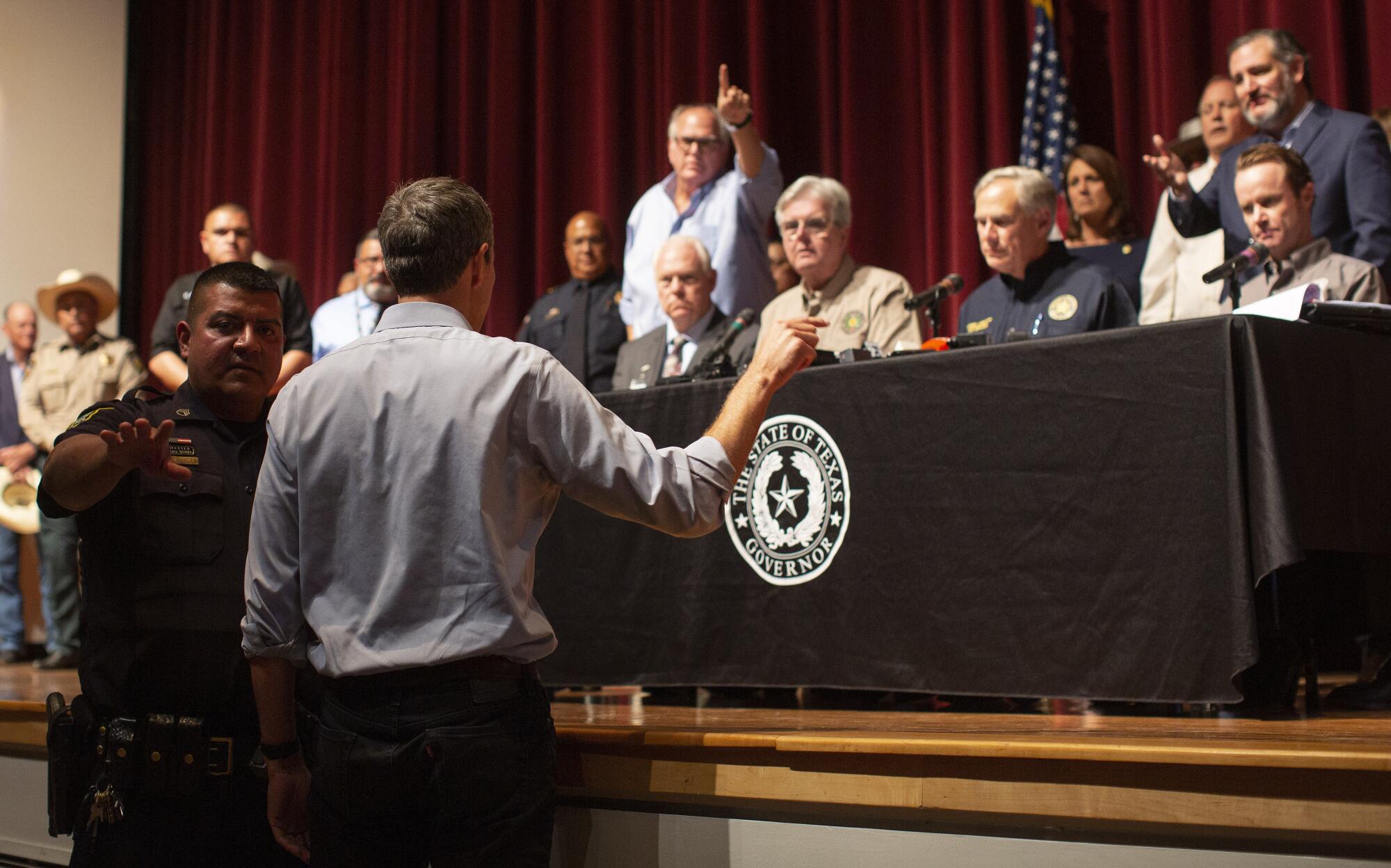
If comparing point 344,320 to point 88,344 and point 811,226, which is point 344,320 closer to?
point 88,344

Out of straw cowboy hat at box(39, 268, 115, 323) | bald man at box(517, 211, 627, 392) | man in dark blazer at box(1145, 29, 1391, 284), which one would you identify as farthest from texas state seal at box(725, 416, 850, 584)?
straw cowboy hat at box(39, 268, 115, 323)

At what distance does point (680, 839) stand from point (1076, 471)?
3.12 ft

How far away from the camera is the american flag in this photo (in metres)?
4.84

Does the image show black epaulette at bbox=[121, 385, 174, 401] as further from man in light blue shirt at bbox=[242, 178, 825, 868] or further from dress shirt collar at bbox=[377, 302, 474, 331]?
dress shirt collar at bbox=[377, 302, 474, 331]

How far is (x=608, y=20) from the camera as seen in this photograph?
6.13 meters

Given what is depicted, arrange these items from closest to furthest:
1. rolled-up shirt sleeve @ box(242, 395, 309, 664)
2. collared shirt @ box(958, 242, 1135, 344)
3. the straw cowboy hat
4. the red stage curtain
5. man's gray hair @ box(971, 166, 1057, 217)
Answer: rolled-up shirt sleeve @ box(242, 395, 309, 664)
collared shirt @ box(958, 242, 1135, 344)
man's gray hair @ box(971, 166, 1057, 217)
the red stage curtain
the straw cowboy hat

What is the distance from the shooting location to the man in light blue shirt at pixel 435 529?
59.1 inches

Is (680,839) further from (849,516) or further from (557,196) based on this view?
(557,196)

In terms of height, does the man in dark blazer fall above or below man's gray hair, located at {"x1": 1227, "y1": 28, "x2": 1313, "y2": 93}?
below

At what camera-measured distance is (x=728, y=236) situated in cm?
429

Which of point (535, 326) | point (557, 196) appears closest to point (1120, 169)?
point (535, 326)

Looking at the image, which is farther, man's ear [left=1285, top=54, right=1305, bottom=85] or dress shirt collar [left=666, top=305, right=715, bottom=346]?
dress shirt collar [left=666, top=305, right=715, bottom=346]

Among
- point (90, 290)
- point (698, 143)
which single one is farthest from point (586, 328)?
point (90, 290)

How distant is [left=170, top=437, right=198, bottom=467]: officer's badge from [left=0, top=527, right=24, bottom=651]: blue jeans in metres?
4.20
